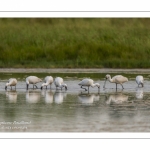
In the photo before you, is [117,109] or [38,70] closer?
[117,109]

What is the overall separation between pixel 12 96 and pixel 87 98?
1.83m

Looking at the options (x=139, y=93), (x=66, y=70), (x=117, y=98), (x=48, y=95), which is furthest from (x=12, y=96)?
(x=66, y=70)

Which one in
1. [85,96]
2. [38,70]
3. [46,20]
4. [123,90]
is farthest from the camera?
[46,20]

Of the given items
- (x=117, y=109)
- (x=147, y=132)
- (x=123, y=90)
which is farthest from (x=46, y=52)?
(x=147, y=132)

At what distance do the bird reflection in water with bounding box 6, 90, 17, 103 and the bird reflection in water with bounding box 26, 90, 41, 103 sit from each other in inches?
11.8

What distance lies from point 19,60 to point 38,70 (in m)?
2.06

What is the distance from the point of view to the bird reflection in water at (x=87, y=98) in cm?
1642

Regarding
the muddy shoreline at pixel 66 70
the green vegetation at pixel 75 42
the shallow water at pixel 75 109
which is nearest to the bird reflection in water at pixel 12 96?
the shallow water at pixel 75 109

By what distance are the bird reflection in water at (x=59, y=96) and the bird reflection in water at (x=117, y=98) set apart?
42.7 inches

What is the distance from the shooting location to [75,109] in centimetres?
1502

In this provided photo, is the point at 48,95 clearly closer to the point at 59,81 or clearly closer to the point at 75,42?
the point at 59,81

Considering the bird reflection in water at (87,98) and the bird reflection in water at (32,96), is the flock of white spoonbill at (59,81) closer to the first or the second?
the bird reflection in water at (32,96)

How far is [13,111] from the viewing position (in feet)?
48.2
